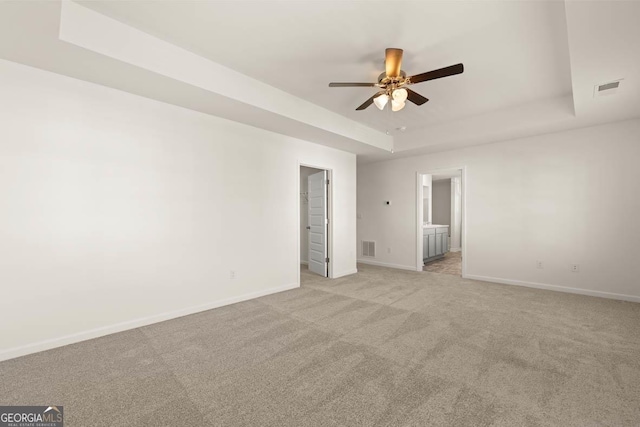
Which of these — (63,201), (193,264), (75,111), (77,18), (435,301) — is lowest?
(435,301)

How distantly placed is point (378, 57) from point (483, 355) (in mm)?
3037

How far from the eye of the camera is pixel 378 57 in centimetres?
286

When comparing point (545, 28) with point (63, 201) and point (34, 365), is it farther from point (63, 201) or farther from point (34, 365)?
point (34, 365)

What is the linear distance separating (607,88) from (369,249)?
16.5 feet

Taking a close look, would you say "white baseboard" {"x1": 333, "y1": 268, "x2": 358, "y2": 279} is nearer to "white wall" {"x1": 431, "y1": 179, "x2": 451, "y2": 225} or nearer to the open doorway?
the open doorway

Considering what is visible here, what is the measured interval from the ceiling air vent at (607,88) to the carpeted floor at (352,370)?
2642mm

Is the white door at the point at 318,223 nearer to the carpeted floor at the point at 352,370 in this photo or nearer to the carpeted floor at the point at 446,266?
the carpeted floor at the point at 352,370

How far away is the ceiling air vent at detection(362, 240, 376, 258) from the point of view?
6.98 meters

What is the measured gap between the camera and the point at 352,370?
219cm

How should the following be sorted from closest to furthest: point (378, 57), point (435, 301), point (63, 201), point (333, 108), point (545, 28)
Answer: point (545, 28), point (63, 201), point (378, 57), point (435, 301), point (333, 108)

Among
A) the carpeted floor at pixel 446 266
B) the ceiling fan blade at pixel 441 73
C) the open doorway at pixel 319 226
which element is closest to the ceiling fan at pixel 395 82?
the ceiling fan blade at pixel 441 73

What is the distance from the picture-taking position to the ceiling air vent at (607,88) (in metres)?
2.96

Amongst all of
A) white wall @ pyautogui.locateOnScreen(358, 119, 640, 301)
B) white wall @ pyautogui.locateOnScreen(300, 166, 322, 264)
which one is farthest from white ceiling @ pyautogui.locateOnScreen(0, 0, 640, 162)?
white wall @ pyautogui.locateOnScreen(300, 166, 322, 264)

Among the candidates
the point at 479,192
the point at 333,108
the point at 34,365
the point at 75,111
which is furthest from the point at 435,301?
the point at 75,111
